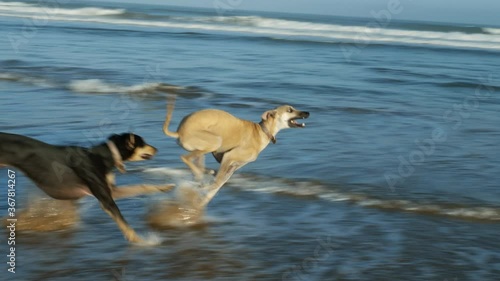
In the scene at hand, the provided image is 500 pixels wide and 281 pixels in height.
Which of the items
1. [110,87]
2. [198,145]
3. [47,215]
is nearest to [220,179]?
[198,145]

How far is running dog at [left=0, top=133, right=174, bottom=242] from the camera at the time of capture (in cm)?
631

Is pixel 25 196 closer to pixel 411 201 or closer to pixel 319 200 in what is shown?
pixel 319 200

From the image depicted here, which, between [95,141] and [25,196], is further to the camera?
[95,141]

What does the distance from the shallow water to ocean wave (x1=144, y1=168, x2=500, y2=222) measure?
0.02m

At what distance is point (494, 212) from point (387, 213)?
1076 millimetres

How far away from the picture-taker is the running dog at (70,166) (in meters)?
6.31

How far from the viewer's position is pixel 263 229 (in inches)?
277

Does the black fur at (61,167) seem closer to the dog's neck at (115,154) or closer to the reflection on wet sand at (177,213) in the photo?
the dog's neck at (115,154)

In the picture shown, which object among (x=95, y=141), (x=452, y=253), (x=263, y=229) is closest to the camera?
(x=452, y=253)

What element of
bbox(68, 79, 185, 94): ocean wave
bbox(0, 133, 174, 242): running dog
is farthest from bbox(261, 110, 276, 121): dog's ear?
bbox(68, 79, 185, 94): ocean wave

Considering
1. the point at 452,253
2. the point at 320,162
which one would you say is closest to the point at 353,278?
the point at 452,253

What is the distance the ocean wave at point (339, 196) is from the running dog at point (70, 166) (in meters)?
2.11

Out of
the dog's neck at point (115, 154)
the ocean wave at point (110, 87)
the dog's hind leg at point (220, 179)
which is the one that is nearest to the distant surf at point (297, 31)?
the ocean wave at point (110, 87)

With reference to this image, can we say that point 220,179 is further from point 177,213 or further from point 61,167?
point 61,167
